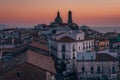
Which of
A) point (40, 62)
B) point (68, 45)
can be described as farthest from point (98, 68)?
point (40, 62)

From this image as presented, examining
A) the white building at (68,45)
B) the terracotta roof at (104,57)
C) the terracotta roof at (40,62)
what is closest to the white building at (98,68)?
the terracotta roof at (104,57)

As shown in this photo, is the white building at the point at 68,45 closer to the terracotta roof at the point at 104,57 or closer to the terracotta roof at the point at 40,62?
the terracotta roof at the point at 104,57

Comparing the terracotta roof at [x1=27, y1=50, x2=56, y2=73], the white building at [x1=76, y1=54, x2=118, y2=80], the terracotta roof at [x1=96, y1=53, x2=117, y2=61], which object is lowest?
the white building at [x1=76, y1=54, x2=118, y2=80]

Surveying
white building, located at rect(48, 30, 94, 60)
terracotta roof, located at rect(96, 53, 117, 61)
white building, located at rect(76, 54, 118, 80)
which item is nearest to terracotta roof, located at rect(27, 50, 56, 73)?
white building, located at rect(76, 54, 118, 80)

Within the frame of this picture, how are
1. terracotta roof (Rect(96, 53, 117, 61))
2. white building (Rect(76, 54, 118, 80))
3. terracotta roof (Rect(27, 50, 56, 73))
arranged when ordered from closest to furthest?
1. terracotta roof (Rect(27, 50, 56, 73))
2. white building (Rect(76, 54, 118, 80))
3. terracotta roof (Rect(96, 53, 117, 61))

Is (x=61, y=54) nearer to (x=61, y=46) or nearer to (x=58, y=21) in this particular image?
(x=61, y=46)

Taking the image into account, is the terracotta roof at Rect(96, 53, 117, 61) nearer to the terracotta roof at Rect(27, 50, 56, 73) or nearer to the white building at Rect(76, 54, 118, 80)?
the white building at Rect(76, 54, 118, 80)

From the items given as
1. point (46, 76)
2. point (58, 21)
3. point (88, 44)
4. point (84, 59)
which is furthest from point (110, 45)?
point (46, 76)

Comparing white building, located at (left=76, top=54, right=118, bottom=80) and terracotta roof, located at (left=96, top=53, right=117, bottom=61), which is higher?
terracotta roof, located at (left=96, top=53, right=117, bottom=61)

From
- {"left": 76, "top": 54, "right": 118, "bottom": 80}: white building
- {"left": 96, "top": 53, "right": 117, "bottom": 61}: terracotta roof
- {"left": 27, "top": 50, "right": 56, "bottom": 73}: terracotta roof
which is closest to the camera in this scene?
{"left": 27, "top": 50, "right": 56, "bottom": 73}: terracotta roof

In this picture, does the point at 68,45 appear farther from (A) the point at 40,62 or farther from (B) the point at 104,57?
(A) the point at 40,62

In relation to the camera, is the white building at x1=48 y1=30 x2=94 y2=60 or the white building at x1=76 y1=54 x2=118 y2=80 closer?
the white building at x1=76 y1=54 x2=118 y2=80
